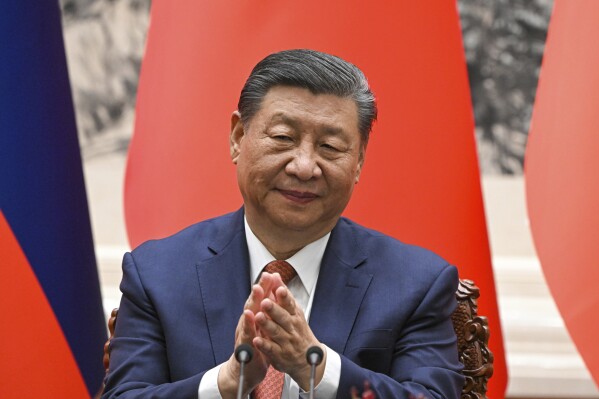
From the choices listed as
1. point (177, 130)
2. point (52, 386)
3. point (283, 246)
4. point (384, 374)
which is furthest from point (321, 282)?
point (52, 386)

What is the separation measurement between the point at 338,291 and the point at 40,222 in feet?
3.80

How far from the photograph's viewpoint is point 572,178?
307 centimetres

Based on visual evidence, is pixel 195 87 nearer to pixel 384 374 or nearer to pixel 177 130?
pixel 177 130

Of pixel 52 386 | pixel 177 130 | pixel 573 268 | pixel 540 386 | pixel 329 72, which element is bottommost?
pixel 540 386

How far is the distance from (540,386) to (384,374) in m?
2.06

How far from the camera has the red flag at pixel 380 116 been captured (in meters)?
2.99

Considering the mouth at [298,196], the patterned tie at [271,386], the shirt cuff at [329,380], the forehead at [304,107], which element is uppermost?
the forehead at [304,107]

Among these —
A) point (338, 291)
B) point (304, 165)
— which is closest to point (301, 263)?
point (338, 291)

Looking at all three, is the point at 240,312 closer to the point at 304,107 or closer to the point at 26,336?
the point at 304,107

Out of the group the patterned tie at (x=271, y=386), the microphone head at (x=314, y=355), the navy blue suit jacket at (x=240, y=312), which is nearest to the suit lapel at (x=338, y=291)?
the navy blue suit jacket at (x=240, y=312)

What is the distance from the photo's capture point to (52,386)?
10.0 feet

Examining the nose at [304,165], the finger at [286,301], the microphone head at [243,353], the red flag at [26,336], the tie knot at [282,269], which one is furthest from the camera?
the red flag at [26,336]

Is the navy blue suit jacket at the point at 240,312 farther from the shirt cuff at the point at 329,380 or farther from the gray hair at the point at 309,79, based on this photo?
the gray hair at the point at 309,79

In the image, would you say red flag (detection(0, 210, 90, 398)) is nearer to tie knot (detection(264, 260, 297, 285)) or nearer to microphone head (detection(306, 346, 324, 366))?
tie knot (detection(264, 260, 297, 285))
